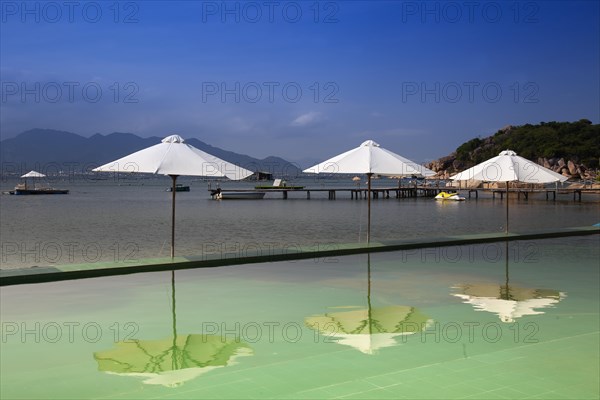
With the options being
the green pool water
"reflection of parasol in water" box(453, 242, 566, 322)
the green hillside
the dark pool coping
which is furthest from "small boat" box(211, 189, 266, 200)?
the green hillside

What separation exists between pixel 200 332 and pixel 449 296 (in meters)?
3.51

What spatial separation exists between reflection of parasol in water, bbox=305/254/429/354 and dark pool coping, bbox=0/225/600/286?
3.52m

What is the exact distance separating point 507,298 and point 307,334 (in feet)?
10.6

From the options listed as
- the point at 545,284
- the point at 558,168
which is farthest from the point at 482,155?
the point at 545,284

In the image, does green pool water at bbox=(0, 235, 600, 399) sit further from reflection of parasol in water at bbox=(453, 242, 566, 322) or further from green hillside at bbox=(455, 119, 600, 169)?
green hillside at bbox=(455, 119, 600, 169)

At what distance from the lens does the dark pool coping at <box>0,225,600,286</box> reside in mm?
8523

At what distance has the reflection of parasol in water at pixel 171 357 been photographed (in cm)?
476

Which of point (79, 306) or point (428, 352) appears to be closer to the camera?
point (428, 352)

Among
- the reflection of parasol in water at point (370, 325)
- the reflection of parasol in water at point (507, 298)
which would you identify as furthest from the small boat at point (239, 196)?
the reflection of parasol in water at point (370, 325)

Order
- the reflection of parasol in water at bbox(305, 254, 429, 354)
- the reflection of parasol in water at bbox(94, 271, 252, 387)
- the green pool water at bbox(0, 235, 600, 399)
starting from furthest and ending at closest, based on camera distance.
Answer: the reflection of parasol in water at bbox(305, 254, 429, 354) → the reflection of parasol in water at bbox(94, 271, 252, 387) → the green pool water at bbox(0, 235, 600, 399)

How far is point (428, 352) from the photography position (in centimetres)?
526

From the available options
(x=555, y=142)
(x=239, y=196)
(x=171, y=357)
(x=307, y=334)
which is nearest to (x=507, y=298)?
(x=307, y=334)

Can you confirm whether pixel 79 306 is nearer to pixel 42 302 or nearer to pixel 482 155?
pixel 42 302

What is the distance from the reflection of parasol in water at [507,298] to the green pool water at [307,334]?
27 mm
